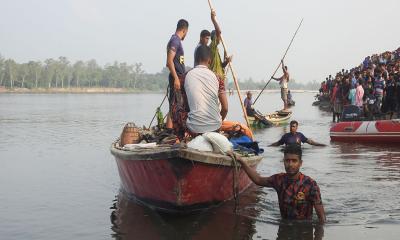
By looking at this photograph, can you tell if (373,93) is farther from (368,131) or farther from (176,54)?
(176,54)

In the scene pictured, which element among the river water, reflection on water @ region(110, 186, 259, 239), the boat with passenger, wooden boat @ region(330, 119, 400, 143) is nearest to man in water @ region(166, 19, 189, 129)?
the boat with passenger

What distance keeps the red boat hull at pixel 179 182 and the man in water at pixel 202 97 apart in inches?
27.1

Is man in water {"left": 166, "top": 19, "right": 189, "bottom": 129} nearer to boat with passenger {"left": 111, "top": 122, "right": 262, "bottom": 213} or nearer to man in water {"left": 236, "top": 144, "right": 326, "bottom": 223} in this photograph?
boat with passenger {"left": 111, "top": 122, "right": 262, "bottom": 213}

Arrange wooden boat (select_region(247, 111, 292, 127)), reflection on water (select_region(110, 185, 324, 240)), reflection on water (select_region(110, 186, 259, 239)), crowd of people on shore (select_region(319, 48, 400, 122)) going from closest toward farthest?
reflection on water (select_region(110, 185, 324, 240)) < reflection on water (select_region(110, 186, 259, 239)) < crowd of people on shore (select_region(319, 48, 400, 122)) < wooden boat (select_region(247, 111, 292, 127))

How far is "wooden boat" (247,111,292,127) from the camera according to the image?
947 inches

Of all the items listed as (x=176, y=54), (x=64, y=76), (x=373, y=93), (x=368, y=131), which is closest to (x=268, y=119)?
(x=373, y=93)

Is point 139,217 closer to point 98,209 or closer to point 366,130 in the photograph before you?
point 98,209

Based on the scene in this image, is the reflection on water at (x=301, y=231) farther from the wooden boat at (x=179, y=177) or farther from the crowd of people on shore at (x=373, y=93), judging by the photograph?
the crowd of people on shore at (x=373, y=93)

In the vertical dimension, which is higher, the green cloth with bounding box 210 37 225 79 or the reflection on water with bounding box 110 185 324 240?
the green cloth with bounding box 210 37 225 79

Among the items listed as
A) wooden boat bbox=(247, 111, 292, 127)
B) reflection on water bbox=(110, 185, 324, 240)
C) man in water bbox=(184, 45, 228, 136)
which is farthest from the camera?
wooden boat bbox=(247, 111, 292, 127)

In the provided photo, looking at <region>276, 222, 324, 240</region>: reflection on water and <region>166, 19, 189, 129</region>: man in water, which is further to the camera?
<region>166, 19, 189, 129</region>: man in water

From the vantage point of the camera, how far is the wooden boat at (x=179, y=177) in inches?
263

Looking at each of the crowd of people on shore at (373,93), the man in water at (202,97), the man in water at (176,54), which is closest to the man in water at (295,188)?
the man in water at (202,97)

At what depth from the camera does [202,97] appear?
24.6 feet
